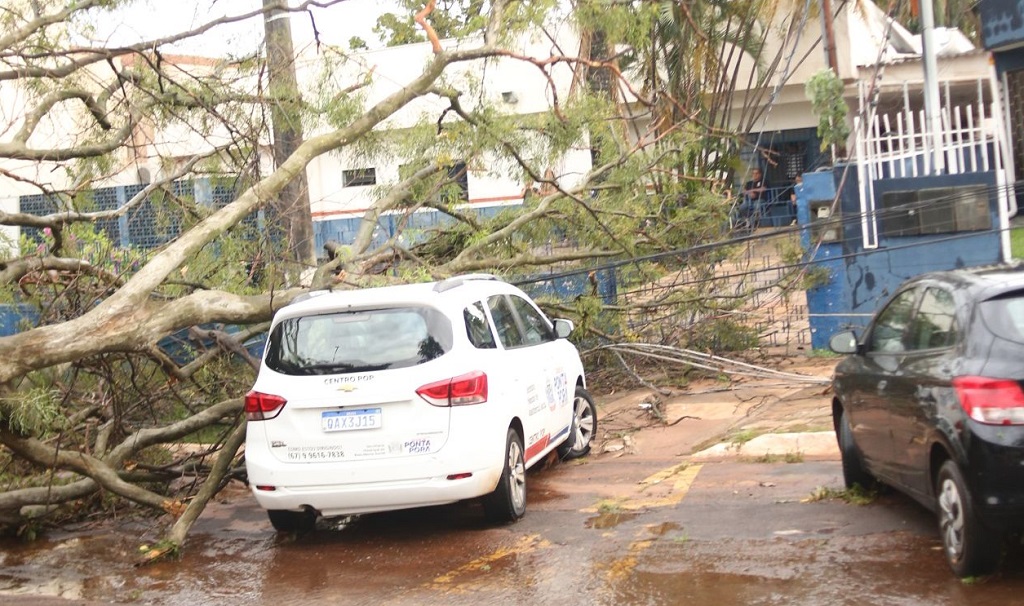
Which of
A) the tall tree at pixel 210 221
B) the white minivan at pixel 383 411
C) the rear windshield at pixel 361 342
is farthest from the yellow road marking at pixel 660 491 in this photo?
the tall tree at pixel 210 221

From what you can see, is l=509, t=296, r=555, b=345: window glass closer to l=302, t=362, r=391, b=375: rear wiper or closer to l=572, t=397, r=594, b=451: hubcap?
l=572, t=397, r=594, b=451: hubcap

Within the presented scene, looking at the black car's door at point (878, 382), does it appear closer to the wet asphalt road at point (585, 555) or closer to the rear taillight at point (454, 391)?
the wet asphalt road at point (585, 555)

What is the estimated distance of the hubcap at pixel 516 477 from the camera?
785cm

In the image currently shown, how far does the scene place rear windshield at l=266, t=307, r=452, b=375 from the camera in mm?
7598

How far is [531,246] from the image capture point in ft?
44.2

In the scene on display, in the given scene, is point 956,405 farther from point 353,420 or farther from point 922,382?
point 353,420

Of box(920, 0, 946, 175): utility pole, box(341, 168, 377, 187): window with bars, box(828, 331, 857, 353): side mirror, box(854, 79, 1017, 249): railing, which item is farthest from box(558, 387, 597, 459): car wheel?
box(920, 0, 946, 175): utility pole

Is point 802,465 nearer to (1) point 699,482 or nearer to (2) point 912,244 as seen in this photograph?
(1) point 699,482

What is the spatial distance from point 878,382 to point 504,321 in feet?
10.2

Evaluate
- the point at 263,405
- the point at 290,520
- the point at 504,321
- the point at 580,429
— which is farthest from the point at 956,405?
the point at 580,429

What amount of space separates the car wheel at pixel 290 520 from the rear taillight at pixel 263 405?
0.73m

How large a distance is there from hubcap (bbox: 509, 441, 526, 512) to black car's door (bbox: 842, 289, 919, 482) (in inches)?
92.6

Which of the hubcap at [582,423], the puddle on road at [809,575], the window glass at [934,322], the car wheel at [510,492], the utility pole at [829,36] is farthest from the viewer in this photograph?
the utility pole at [829,36]

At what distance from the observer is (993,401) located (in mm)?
5227
